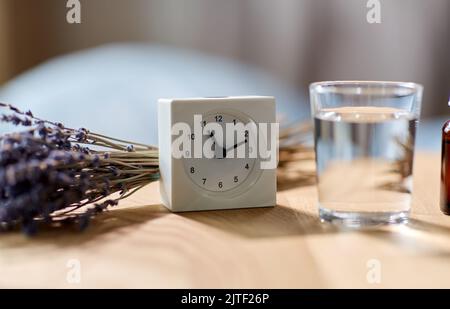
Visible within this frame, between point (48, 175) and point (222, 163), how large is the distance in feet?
0.95

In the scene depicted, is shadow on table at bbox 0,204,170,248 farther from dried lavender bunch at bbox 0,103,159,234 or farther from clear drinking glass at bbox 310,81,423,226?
clear drinking glass at bbox 310,81,423,226

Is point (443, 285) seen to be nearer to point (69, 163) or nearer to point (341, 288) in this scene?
point (341, 288)

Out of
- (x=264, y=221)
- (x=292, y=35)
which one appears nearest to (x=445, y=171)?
(x=264, y=221)

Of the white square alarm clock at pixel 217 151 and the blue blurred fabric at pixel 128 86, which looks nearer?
the white square alarm clock at pixel 217 151

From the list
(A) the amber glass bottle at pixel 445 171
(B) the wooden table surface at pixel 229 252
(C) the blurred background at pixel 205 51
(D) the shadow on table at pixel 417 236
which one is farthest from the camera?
(C) the blurred background at pixel 205 51

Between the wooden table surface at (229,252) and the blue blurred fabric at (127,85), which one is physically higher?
the blue blurred fabric at (127,85)

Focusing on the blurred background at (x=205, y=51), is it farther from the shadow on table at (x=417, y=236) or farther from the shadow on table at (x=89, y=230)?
the shadow on table at (x=417, y=236)

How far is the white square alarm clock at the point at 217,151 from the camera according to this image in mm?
965

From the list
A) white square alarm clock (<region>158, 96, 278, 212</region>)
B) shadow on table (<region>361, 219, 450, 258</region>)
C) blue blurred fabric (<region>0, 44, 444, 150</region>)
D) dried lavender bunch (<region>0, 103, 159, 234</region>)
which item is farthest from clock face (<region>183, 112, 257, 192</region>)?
blue blurred fabric (<region>0, 44, 444, 150</region>)

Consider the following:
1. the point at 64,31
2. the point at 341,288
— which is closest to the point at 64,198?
the point at 341,288

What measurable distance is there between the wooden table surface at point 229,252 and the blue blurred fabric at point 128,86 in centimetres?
101

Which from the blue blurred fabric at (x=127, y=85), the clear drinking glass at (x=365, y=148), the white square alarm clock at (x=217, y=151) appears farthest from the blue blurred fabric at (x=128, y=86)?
the clear drinking glass at (x=365, y=148)

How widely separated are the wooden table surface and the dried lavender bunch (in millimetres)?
36

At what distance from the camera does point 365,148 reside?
2.78ft
